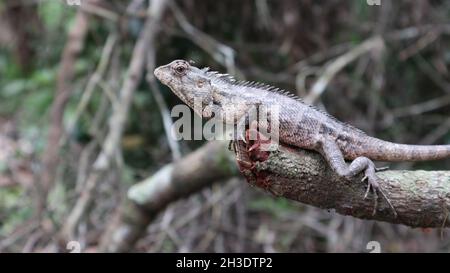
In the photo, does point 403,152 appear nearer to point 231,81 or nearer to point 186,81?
point 231,81

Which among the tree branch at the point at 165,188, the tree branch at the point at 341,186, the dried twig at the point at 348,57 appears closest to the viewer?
the tree branch at the point at 341,186

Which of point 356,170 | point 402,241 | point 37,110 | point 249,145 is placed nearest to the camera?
point 249,145

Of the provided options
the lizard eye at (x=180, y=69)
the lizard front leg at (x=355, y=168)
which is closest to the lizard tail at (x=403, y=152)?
the lizard front leg at (x=355, y=168)

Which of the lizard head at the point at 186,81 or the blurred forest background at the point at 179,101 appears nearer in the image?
the lizard head at the point at 186,81

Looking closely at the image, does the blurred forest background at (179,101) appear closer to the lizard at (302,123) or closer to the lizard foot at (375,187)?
the lizard at (302,123)

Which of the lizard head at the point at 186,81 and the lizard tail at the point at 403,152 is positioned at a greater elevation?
the lizard head at the point at 186,81

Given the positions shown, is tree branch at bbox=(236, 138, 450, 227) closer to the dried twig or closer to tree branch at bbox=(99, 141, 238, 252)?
tree branch at bbox=(99, 141, 238, 252)

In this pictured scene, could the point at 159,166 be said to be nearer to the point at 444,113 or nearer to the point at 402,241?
the point at 402,241
